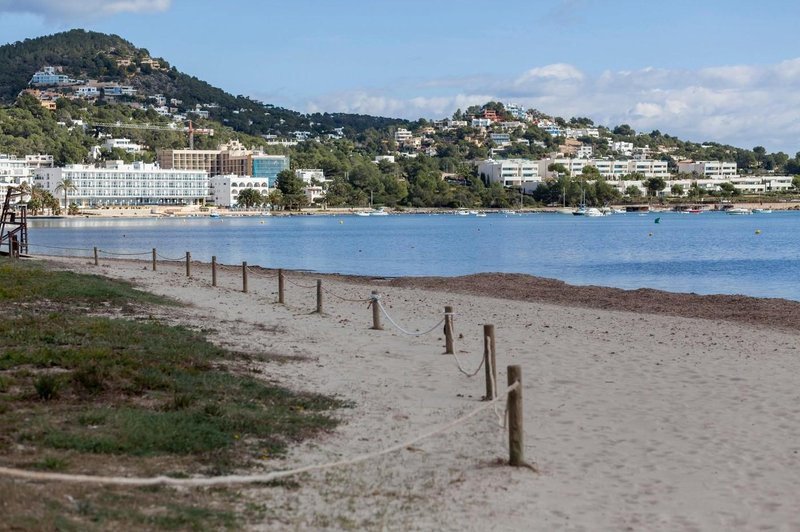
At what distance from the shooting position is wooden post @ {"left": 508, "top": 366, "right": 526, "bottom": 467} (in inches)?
367

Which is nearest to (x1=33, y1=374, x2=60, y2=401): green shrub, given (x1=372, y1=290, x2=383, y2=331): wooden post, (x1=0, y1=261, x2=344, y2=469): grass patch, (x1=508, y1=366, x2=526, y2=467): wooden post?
(x1=0, y1=261, x2=344, y2=469): grass patch

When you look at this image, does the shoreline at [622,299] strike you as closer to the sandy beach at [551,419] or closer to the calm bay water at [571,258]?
the sandy beach at [551,419]

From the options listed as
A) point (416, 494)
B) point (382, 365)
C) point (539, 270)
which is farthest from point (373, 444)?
point (539, 270)

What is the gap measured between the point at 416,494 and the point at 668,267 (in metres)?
47.9

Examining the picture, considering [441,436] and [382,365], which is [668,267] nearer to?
[382,365]

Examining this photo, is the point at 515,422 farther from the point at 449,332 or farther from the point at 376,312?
the point at 376,312

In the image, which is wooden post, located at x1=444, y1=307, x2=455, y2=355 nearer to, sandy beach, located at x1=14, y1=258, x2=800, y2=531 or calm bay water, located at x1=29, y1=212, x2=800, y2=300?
sandy beach, located at x1=14, y1=258, x2=800, y2=531

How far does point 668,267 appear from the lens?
177ft

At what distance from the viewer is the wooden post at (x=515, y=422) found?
9.31 m

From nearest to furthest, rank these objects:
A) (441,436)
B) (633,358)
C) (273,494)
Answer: (273,494) → (441,436) → (633,358)

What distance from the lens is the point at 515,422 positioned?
9.37 m

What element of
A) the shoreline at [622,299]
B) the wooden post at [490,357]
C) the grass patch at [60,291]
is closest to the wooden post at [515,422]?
the wooden post at [490,357]

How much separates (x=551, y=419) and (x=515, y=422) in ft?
8.83

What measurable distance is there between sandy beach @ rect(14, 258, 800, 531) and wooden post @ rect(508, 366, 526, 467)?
167 mm
